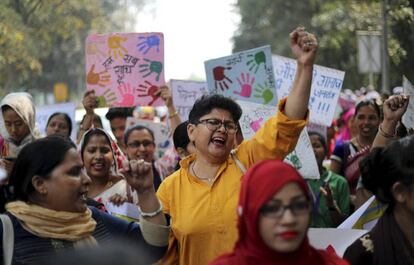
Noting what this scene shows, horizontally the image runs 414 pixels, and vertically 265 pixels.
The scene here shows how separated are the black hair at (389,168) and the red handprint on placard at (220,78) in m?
3.31

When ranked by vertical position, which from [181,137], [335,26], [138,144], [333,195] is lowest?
[333,195]

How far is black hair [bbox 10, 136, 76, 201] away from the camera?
11.4ft

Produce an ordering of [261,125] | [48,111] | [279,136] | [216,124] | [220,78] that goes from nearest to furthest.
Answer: [279,136] → [216,124] → [261,125] → [220,78] → [48,111]

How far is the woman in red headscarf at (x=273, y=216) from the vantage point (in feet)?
9.60

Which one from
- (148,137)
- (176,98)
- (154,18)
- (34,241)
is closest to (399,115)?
(34,241)

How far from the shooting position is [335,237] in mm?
4277

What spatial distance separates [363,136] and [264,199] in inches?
166

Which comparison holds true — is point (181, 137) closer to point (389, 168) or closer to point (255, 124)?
point (255, 124)

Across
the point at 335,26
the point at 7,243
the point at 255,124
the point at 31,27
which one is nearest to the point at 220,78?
the point at 255,124

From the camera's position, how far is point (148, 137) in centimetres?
738

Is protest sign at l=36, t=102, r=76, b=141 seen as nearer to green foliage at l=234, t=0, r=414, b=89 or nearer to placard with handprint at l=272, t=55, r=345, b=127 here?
placard with handprint at l=272, t=55, r=345, b=127

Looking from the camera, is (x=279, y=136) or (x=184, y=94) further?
(x=184, y=94)

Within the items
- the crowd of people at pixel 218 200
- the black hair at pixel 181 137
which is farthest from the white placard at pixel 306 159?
the crowd of people at pixel 218 200

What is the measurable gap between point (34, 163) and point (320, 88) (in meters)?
4.46
